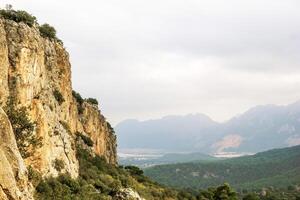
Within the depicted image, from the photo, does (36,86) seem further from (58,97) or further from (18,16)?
(58,97)

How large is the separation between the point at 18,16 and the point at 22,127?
13.4 m

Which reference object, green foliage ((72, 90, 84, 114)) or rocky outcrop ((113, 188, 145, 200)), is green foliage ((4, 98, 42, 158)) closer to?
rocky outcrop ((113, 188, 145, 200))

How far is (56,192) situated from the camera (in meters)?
43.4

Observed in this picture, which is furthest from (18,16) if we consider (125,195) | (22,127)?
(125,195)

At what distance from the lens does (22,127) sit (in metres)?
Result: 41.6

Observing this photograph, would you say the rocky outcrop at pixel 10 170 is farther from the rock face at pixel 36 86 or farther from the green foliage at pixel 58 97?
the green foliage at pixel 58 97

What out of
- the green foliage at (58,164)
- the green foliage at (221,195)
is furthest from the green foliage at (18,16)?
the green foliage at (221,195)

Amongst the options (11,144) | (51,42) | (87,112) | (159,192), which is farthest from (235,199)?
(11,144)

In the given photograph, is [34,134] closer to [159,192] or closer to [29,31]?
[29,31]

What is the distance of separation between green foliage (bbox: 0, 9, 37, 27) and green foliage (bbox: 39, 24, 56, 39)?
686cm

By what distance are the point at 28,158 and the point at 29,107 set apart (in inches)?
192

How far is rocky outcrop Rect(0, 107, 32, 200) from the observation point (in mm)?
25359

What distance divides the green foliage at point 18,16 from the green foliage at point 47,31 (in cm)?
686

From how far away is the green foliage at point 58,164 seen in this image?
157ft
